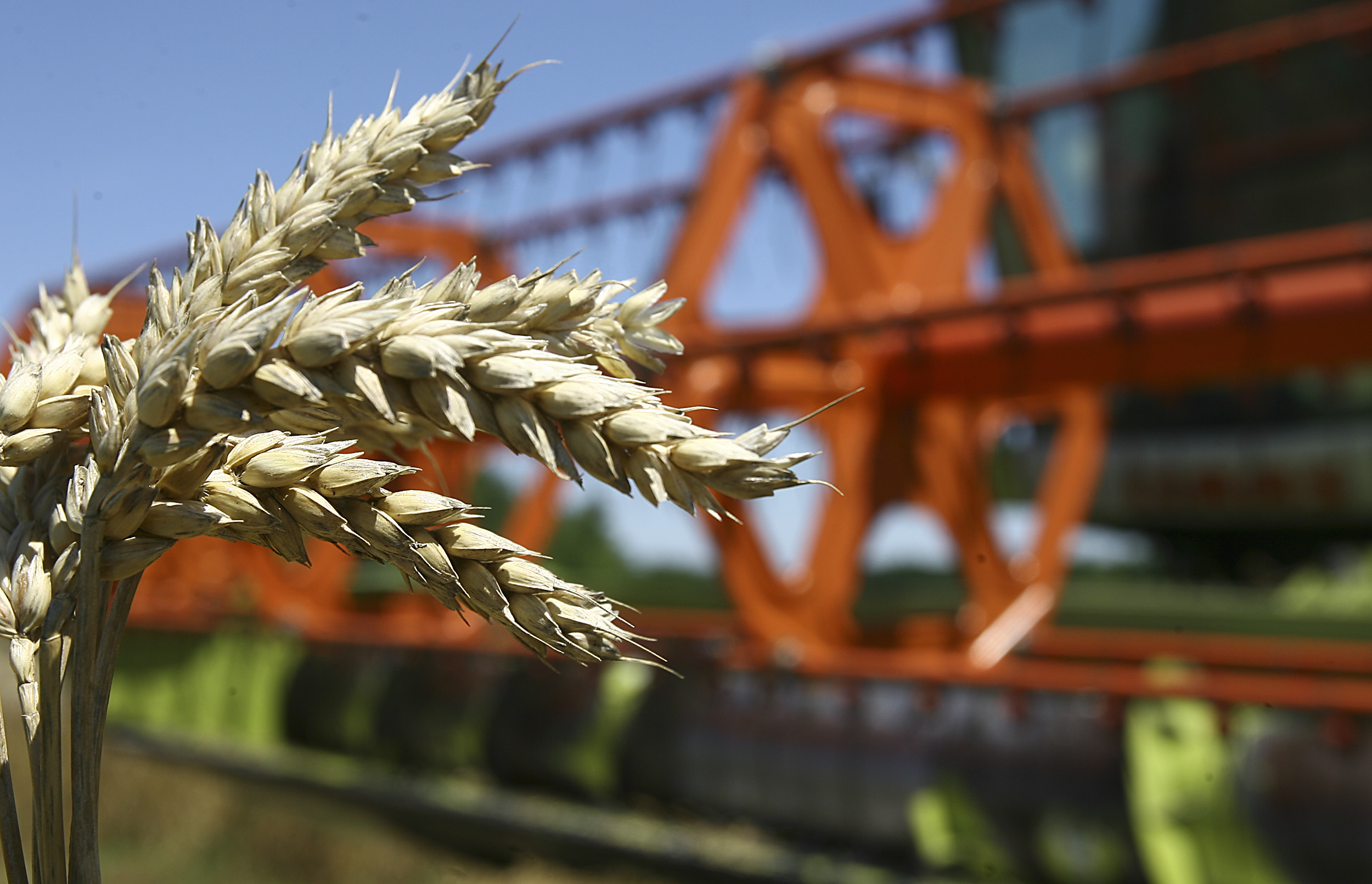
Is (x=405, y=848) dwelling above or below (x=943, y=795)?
below

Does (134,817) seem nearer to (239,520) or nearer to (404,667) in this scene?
(404,667)

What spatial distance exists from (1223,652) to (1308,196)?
24.3 feet

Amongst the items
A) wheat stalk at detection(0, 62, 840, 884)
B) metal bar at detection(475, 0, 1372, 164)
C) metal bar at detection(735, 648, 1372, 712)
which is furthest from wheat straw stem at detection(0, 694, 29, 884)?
metal bar at detection(475, 0, 1372, 164)

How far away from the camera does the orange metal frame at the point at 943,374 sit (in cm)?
442

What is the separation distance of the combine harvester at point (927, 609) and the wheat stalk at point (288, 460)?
2730 millimetres

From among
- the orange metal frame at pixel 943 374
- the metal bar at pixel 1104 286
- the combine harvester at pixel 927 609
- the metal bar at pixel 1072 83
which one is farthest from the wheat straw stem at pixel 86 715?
the metal bar at pixel 1072 83

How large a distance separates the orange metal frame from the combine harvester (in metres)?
0.02

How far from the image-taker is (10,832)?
2.01 feet

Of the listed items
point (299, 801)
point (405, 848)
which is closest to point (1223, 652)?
point (405, 848)

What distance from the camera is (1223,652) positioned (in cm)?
643

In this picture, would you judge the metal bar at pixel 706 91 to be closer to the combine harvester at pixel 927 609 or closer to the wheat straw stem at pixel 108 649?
the combine harvester at pixel 927 609

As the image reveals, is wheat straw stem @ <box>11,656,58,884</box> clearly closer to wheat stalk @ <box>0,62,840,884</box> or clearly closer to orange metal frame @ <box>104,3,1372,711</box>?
wheat stalk @ <box>0,62,840,884</box>

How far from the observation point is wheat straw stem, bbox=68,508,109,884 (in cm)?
60

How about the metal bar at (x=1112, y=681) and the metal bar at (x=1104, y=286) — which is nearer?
the metal bar at (x=1112, y=681)
